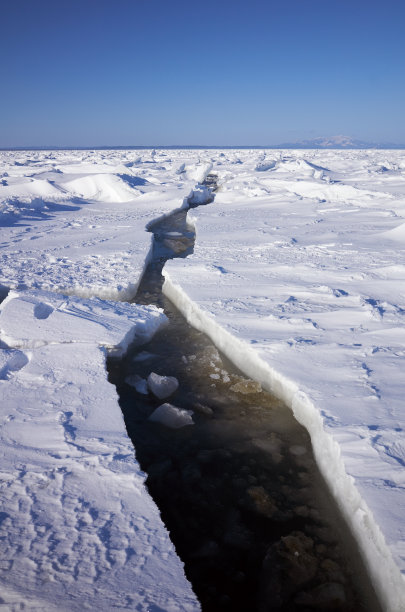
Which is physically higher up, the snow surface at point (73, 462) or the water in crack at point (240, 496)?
the snow surface at point (73, 462)

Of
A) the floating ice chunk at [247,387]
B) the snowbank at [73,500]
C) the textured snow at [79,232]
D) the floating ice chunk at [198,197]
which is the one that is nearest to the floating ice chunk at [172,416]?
the snowbank at [73,500]

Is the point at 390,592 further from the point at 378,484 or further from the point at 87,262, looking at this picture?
the point at 87,262

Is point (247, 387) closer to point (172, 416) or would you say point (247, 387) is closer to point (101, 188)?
point (172, 416)

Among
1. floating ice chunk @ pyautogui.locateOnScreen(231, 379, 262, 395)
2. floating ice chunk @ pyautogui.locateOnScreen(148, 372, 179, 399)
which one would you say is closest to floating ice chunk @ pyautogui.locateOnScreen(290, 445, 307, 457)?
floating ice chunk @ pyautogui.locateOnScreen(231, 379, 262, 395)

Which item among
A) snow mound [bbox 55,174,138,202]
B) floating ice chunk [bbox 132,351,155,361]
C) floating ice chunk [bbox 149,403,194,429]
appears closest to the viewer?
floating ice chunk [bbox 149,403,194,429]

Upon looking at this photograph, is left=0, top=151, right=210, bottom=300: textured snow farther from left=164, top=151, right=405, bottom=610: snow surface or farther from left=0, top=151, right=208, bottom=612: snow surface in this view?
left=164, top=151, right=405, bottom=610: snow surface

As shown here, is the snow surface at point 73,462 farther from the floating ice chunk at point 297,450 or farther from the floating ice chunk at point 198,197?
the floating ice chunk at point 198,197

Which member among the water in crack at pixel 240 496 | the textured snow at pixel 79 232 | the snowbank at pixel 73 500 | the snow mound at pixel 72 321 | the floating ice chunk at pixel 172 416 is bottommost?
the water in crack at pixel 240 496
